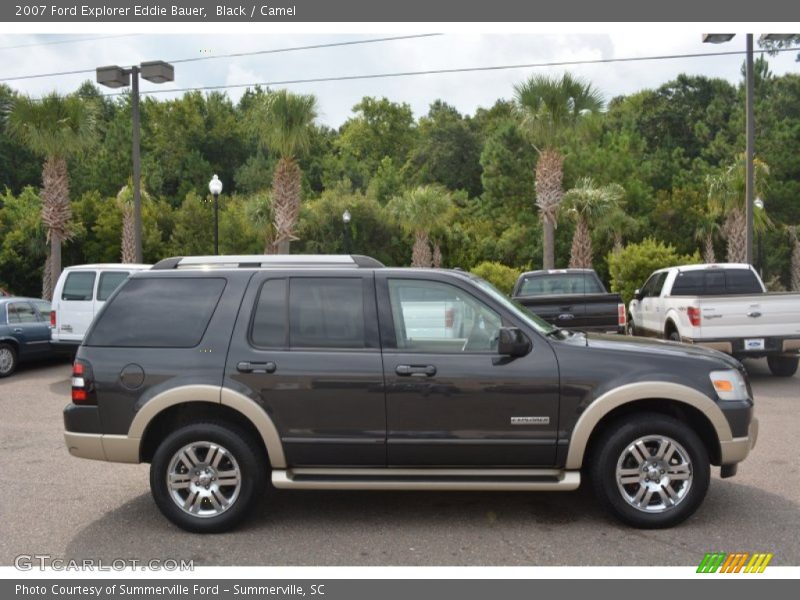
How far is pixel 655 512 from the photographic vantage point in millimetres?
5270

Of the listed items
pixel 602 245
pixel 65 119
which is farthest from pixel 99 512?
pixel 602 245

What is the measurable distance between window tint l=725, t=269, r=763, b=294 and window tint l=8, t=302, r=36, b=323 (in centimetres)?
1314

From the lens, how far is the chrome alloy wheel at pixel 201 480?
5332 millimetres

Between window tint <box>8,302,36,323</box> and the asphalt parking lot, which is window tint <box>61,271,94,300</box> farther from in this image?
the asphalt parking lot

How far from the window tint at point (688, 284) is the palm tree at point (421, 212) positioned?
18.6m

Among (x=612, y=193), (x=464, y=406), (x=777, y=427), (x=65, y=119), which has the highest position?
(x=65, y=119)

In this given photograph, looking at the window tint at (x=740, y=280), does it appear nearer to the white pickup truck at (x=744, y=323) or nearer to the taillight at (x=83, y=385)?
the white pickup truck at (x=744, y=323)

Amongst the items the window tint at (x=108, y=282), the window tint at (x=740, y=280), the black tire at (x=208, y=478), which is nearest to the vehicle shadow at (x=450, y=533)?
the black tire at (x=208, y=478)

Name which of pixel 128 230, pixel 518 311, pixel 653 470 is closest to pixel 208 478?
pixel 518 311

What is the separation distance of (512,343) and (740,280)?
9.74 meters

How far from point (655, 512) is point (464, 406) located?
1.54 metres

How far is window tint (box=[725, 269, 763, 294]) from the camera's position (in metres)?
13.3

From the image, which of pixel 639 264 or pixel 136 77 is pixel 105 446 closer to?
pixel 136 77

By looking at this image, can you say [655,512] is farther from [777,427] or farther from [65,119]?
[65,119]
